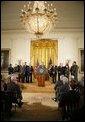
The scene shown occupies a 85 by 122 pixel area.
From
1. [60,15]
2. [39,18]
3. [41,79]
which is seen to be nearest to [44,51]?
[60,15]

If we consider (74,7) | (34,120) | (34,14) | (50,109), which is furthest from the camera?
(74,7)

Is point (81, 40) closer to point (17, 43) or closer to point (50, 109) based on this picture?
point (17, 43)

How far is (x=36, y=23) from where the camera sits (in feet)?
36.7

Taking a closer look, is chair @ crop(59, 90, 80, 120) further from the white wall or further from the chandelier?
the white wall

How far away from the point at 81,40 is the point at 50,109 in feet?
34.2

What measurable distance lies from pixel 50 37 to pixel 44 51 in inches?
44.8

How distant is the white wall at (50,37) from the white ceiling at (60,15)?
0.52m

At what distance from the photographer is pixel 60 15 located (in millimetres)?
18859

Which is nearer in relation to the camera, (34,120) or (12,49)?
(34,120)

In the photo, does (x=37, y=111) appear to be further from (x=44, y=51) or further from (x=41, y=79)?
(x=44, y=51)

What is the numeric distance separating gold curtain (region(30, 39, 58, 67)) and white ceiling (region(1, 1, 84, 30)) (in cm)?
139

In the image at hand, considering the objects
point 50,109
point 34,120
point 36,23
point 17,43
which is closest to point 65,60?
point 17,43

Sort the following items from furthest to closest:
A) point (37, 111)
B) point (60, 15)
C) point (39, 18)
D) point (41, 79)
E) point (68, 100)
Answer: point (60, 15) < point (41, 79) < point (39, 18) < point (37, 111) < point (68, 100)

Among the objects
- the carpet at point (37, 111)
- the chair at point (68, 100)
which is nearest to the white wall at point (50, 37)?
the carpet at point (37, 111)
